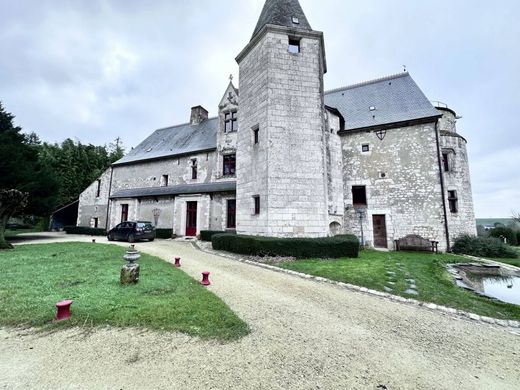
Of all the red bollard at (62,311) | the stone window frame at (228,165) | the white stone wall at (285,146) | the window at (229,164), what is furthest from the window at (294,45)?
the red bollard at (62,311)

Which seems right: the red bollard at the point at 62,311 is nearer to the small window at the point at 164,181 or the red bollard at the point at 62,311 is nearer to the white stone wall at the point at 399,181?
the white stone wall at the point at 399,181

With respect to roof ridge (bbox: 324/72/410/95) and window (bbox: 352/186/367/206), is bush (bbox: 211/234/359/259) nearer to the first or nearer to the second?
window (bbox: 352/186/367/206)

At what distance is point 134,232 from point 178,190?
4.10m

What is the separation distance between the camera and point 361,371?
7.64 ft

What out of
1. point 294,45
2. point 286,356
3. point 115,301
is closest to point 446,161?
point 294,45

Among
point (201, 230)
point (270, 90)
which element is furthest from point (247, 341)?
point (201, 230)

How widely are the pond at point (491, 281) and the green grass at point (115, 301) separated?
6143 millimetres

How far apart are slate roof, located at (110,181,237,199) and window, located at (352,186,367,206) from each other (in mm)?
7122

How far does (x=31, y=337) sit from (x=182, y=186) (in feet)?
48.7

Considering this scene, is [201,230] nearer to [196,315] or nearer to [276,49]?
[276,49]

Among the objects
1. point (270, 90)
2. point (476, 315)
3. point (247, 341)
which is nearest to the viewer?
point (247, 341)

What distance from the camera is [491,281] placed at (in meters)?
7.19

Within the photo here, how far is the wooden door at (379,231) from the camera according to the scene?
13430 millimetres

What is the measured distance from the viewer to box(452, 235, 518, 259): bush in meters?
11.4
